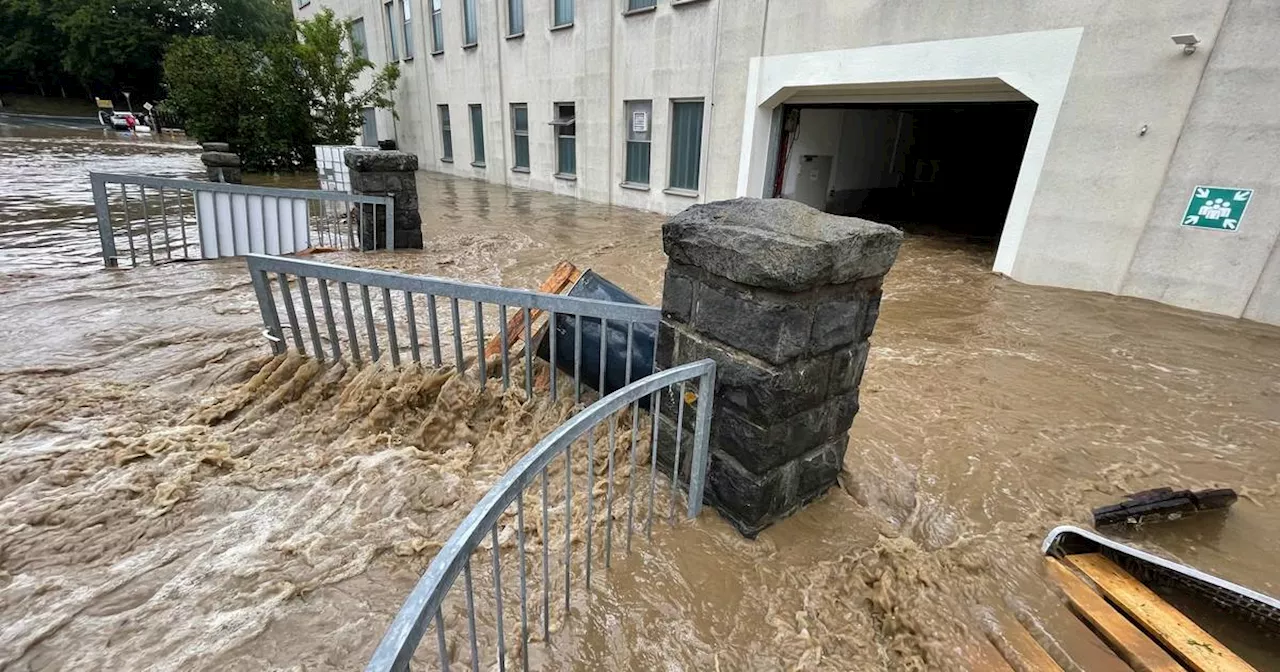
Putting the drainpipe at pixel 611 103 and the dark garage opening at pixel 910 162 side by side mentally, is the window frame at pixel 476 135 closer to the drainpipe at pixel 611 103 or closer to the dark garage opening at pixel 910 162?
the drainpipe at pixel 611 103

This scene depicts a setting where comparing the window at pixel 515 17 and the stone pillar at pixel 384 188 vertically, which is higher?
the window at pixel 515 17

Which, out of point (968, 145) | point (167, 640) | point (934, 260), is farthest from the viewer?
point (968, 145)

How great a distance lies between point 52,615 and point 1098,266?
955cm

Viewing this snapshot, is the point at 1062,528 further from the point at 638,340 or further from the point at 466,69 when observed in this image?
the point at 466,69

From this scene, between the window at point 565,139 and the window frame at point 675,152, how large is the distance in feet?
10.8

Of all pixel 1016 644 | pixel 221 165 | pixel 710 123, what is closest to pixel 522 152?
pixel 710 123

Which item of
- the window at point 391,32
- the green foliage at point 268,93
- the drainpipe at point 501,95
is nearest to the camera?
the drainpipe at point 501,95

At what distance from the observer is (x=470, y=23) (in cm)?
1652

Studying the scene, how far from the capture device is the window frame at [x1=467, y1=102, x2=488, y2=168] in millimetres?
17672

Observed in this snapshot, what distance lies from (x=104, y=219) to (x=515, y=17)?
38.9 feet

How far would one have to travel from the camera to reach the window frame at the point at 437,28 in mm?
17750

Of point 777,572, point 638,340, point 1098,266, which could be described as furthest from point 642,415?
point 1098,266

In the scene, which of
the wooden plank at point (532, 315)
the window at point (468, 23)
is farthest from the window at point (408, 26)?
the wooden plank at point (532, 315)

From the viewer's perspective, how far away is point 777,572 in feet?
7.50
